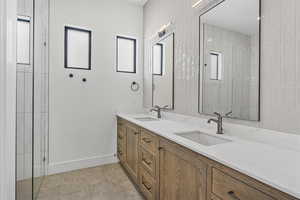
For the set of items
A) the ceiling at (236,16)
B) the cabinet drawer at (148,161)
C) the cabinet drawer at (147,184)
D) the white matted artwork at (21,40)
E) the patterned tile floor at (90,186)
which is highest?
the ceiling at (236,16)

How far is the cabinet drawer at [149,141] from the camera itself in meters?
1.62

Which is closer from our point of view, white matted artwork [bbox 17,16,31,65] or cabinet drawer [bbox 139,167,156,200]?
white matted artwork [bbox 17,16,31,65]

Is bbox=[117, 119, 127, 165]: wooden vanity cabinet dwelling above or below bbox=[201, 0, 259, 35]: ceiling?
below

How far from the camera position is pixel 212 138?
1.47 m

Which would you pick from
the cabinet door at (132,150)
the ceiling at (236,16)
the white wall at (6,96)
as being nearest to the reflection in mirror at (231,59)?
the ceiling at (236,16)

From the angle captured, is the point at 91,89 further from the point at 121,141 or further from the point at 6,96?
the point at 6,96

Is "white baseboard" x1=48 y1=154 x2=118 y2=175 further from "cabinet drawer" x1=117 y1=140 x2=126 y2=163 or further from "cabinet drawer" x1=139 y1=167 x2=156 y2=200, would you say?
"cabinet drawer" x1=139 y1=167 x2=156 y2=200

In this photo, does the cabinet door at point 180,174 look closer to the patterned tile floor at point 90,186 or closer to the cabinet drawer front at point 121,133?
the patterned tile floor at point 90,186

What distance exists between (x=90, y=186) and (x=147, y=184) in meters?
0.95

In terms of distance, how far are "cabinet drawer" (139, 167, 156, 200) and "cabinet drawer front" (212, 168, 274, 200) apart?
0.86 m

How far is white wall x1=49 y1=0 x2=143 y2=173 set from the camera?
262cm

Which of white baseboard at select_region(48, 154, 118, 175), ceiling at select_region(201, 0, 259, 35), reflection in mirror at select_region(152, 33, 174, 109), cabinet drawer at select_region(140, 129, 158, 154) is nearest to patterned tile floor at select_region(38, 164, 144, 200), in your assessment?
white baseboard at select_region(48, 154, 118, 175)

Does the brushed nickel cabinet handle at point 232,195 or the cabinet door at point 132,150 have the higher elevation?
the brushed nickel cabinet handle at point 232,195

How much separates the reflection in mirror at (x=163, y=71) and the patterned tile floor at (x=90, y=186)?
1.28 metres
